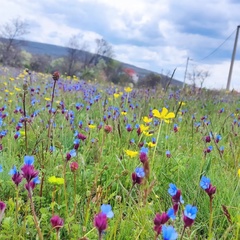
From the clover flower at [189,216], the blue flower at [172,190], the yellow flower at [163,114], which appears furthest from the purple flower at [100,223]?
the yellow flower at [163,114]

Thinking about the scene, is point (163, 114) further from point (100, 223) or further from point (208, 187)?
point (100, 223)

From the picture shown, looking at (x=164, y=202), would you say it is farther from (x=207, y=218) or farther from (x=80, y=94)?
(x=80, y=94)

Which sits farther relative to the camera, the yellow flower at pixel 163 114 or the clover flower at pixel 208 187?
the yellow flower at pixel 163 114

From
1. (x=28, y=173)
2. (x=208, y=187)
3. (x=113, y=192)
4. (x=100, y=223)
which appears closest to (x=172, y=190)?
(x=208, y=187)

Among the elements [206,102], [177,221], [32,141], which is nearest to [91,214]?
[177,221]

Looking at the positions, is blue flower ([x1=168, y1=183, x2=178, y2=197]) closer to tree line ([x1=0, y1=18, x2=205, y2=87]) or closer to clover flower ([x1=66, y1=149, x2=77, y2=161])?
clover flower ([x1=66, y1=149, x2=77, y2=161])

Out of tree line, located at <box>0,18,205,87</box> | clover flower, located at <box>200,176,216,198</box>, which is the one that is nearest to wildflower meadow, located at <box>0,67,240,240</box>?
clover flower, located at <box>200,176,216,198</box>

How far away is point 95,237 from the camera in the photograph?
128 centimetres

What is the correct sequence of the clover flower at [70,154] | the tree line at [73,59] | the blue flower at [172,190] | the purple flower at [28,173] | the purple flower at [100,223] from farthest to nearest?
the tree line at [73,59] < the clover flower at [70,154] < the blue flower at [172,190] < the purple flower at [28,173] < the purple flower at [100,223]

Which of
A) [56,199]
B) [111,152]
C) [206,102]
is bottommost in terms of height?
[56,199]

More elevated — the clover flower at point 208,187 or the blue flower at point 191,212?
the clover flower at point 208,187

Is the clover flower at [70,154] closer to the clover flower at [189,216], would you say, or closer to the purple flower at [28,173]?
the purple flower at [28,173]

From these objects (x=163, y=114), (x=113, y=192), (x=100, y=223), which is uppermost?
(x=163, y=114)

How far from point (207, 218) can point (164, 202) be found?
0.24 meters
